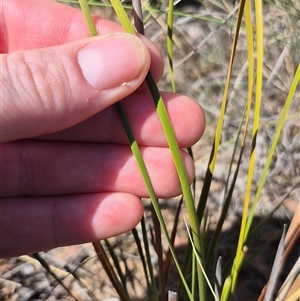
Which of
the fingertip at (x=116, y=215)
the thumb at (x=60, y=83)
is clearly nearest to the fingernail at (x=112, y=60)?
the thumb at (x=60, y=83)

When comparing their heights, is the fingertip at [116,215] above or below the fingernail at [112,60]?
below

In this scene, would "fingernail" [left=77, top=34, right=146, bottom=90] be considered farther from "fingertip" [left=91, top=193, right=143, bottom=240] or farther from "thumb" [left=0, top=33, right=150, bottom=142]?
"fingertip" [left=91, top=193, right=143, bottom=240]

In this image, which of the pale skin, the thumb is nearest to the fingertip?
the pale skin

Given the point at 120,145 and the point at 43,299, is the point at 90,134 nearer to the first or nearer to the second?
the point at 120,145

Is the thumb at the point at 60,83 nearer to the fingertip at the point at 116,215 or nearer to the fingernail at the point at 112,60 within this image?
the fingernail at the point at 112,60

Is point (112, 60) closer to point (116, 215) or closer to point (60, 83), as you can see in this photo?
point (60, 83)

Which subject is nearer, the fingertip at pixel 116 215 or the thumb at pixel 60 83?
the thumb at pixel 60 83

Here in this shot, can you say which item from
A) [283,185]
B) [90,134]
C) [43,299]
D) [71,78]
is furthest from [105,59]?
[283,185]
